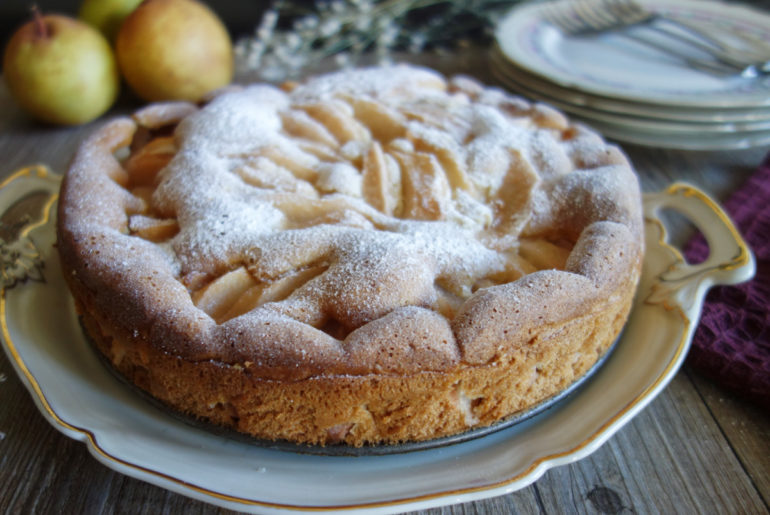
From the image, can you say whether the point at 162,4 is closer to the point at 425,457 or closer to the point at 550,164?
the point at 550,164

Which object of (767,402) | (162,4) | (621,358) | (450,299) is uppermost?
(162,4)

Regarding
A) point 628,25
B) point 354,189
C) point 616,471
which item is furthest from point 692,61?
point 616,471

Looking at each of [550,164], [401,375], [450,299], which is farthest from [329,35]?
[401,375]

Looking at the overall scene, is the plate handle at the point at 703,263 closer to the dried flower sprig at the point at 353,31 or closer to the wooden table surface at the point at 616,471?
the wooden table surface at the point at 616,471

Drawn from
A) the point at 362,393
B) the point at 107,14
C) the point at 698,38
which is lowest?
the point at 698,38

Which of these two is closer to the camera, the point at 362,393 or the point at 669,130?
the point at 362,393

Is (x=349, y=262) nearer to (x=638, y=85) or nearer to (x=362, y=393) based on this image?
(x=362, y=393)

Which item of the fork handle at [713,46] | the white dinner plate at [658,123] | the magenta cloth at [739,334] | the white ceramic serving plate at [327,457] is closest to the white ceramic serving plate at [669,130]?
the white dinner plate at [658,123]
